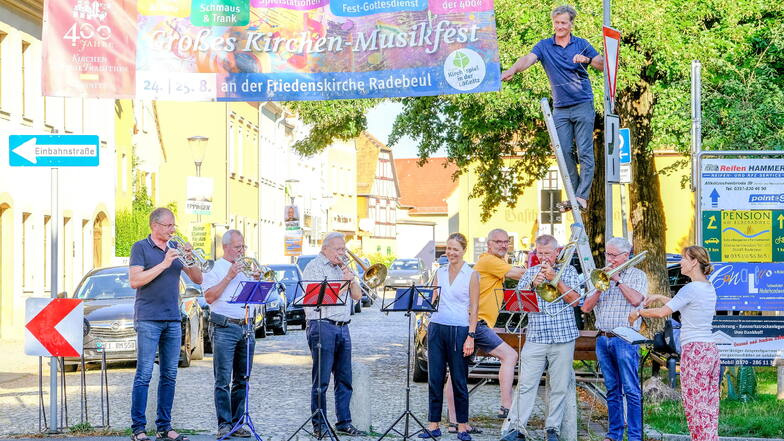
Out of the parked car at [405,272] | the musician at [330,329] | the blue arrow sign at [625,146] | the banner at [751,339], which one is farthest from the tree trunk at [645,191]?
the parked car at [405,272]

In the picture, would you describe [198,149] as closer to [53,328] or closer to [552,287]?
[53,328]

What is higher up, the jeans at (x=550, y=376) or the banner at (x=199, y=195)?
the banner at (x=199, y=195)

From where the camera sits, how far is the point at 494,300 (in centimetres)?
1283

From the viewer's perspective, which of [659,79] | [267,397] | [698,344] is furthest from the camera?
[659,79]

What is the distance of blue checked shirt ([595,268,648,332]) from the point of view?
1115 cm

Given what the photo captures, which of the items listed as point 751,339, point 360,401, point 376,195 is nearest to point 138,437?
point 360,401

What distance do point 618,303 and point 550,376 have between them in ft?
3.20

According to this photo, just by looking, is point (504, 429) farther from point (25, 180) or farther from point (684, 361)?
point (25, 180)

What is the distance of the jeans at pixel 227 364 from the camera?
11.7 m

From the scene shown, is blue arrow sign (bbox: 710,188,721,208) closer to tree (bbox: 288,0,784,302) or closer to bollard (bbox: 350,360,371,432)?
bollard (bbox: 350,360,371,432)

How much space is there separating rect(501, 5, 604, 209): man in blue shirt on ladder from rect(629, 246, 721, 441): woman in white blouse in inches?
74.2

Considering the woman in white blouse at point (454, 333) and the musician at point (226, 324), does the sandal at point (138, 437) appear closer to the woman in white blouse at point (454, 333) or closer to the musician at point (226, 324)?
the musician at point (226, 324)

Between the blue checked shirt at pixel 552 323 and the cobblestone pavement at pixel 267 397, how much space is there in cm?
133

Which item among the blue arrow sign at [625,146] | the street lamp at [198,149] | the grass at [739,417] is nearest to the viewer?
the grass at [739,417]
